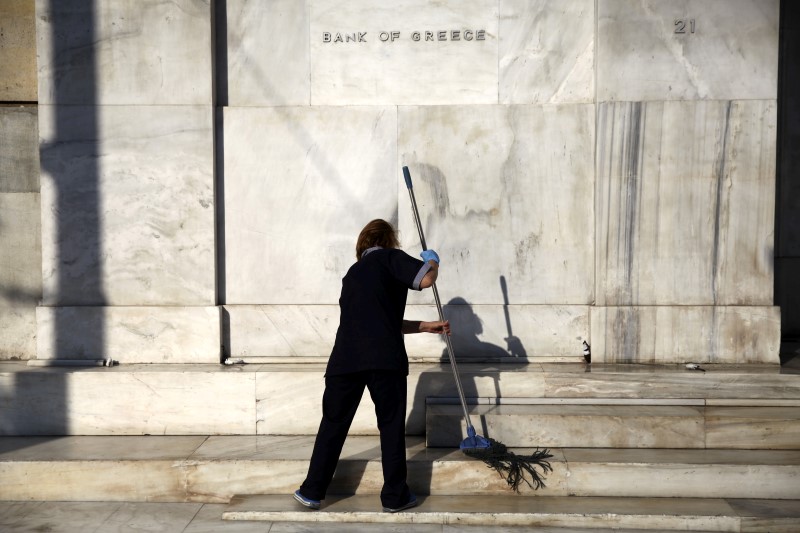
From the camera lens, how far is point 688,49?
7113 millimetres

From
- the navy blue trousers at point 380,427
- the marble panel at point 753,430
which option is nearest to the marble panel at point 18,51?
the navy blue trousers at point 380,427

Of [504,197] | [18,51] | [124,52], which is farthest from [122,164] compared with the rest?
[504,197]

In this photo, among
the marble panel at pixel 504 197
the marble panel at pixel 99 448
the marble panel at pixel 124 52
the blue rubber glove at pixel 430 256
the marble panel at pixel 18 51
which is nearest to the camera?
the blue rubber glove at pixel 430 256

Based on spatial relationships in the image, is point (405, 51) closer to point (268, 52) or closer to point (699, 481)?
point (268, 52)

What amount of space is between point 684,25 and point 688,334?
2.54 metres

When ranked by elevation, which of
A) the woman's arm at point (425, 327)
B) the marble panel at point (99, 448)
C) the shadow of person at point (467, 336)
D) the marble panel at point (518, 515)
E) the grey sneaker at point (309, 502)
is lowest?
the marble panel at point (518, 515)

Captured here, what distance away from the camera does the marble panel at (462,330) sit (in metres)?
7.37

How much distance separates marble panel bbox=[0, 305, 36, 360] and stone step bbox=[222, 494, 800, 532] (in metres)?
2.98

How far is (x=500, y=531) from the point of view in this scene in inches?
216

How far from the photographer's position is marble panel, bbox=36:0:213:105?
722 centimetres

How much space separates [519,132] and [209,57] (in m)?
2.67

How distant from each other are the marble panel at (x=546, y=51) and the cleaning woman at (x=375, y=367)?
7.87 feet

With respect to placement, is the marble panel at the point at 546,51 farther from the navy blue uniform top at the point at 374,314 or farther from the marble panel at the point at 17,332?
the marble panel at the point at 17,332

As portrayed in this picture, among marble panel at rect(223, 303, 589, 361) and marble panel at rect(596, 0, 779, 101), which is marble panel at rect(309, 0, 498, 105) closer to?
marble panel at rect(596, 0, 779, 101)
